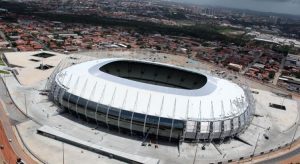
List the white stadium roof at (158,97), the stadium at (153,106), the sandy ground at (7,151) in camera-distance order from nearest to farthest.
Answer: the sandy ground at (7,151)
the stadium at (153,106)
the white stadium roof at (158,97)

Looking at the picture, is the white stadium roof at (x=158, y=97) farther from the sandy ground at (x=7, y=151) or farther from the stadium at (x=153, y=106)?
the sandy ground at (x=7, y=151)

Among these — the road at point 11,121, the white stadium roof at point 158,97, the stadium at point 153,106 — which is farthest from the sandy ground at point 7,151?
the white stadium roof at point 158,97

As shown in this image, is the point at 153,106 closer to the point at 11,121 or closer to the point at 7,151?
the point at 7,151

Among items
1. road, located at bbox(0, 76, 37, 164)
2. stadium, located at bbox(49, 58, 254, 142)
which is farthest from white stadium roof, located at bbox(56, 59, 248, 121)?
road, located at bbox(0, 76, 37, 164)

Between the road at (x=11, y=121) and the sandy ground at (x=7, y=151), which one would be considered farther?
the road at (x=11, y=121)

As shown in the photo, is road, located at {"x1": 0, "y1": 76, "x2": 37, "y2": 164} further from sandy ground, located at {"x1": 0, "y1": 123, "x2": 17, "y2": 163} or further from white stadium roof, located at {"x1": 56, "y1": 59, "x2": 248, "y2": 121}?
white stadium roof, located at {"x1": 56, "y1": 59, "x2": 248, "y2": 121}

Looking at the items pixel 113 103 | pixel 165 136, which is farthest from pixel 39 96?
Answer: pixel 165 136
